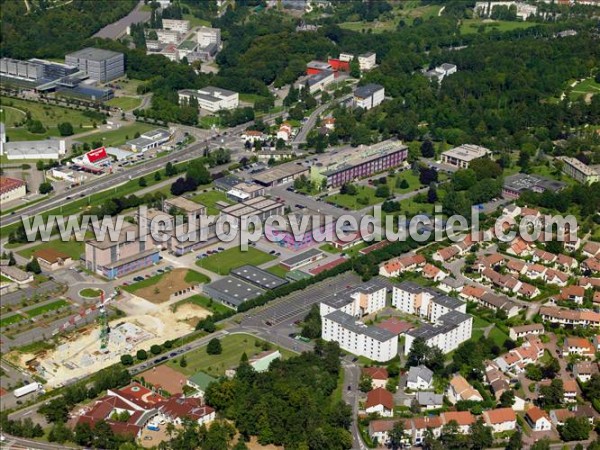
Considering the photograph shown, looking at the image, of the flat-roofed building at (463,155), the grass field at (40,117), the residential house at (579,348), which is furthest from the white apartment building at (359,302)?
the grass field at (40,117)

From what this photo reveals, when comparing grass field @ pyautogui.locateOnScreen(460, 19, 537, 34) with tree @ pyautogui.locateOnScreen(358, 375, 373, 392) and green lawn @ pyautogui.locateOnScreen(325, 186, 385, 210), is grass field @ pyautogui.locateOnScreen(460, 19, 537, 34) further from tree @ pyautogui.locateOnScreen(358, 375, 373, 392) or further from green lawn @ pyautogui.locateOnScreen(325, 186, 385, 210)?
tree @ pyautogui.locateOnScreen(358, 375, 373, 392)

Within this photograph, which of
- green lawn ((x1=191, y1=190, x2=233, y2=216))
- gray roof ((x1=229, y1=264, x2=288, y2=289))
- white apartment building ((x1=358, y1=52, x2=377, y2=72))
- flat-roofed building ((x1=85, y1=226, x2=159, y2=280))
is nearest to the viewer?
gray roof ((x1=229, y1=264, x2=288, y2=289))

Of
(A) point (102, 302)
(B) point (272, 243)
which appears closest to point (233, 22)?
(B) point (272, 243)

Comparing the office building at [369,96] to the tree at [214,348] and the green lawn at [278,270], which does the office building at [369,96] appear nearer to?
the green lawn at [278,270]

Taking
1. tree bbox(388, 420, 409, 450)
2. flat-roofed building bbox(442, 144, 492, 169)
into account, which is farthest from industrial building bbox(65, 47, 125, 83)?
tree bbox(388, 420, 409, 450)

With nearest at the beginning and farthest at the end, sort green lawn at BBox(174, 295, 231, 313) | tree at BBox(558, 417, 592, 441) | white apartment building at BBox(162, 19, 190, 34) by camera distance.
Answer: tree at BBox(558, 417, 592, 441), green lawn at BBox(174, 295, 231, 313), white apartment building at BBox(162, 19, 190, 34)

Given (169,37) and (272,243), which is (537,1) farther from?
(272,243)

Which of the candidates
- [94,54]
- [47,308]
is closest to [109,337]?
[47,308]
